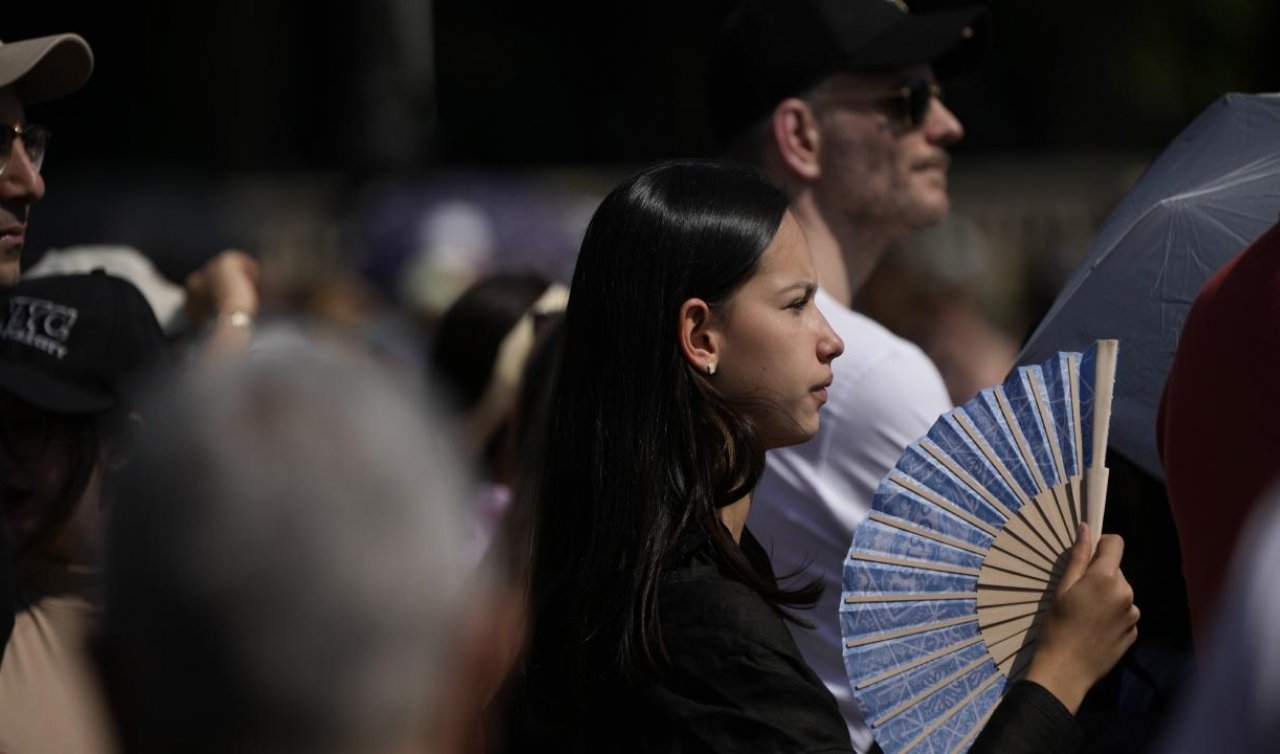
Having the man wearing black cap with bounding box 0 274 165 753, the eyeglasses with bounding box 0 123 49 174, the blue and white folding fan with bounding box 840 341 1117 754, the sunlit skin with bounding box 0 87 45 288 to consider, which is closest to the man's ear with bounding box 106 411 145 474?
the man wearing black cap with bounding box 0 274 165 753

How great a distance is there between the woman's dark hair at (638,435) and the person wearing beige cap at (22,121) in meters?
1.19

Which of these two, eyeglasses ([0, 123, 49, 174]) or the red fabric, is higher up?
eyeglasses ([0, 123, 49, 174])

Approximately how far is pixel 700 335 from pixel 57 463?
4.67ft

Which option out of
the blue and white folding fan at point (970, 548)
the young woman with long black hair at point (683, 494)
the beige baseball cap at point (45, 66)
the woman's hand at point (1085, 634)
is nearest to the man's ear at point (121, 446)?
the beige baseball cap at point (45, 66)

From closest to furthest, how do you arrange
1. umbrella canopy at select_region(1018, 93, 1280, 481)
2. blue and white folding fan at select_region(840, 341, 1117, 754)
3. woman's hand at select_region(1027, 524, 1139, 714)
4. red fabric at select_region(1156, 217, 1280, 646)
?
1. red fabric at select_region(1156, 217, 1280, 646)
2. woman's hand at select_region(1027, 524, 1139, 714)
3. blue and white folding fan at select_region(840, 341, 1117, 754)
4. umbrella canopy at select_region(1018, 93, 1280, 481)

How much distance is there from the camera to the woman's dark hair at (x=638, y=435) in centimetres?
226

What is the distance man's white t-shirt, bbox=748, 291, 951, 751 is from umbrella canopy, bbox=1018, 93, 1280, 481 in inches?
8.9

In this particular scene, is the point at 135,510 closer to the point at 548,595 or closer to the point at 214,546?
the point at 214,546

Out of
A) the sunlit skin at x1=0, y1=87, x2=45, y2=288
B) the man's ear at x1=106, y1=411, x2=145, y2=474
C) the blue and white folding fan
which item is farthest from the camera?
the man's ear at x1=106, y1=411, x2=145, y2=474

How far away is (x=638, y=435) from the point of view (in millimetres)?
2344

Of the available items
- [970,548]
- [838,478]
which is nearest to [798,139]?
[838,478]

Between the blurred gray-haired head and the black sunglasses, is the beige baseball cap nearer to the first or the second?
the black sunglasses

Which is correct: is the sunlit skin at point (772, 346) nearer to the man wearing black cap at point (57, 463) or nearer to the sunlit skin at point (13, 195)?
the man wearing black cap at point (57, 463)

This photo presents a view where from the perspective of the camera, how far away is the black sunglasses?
11.9ft
